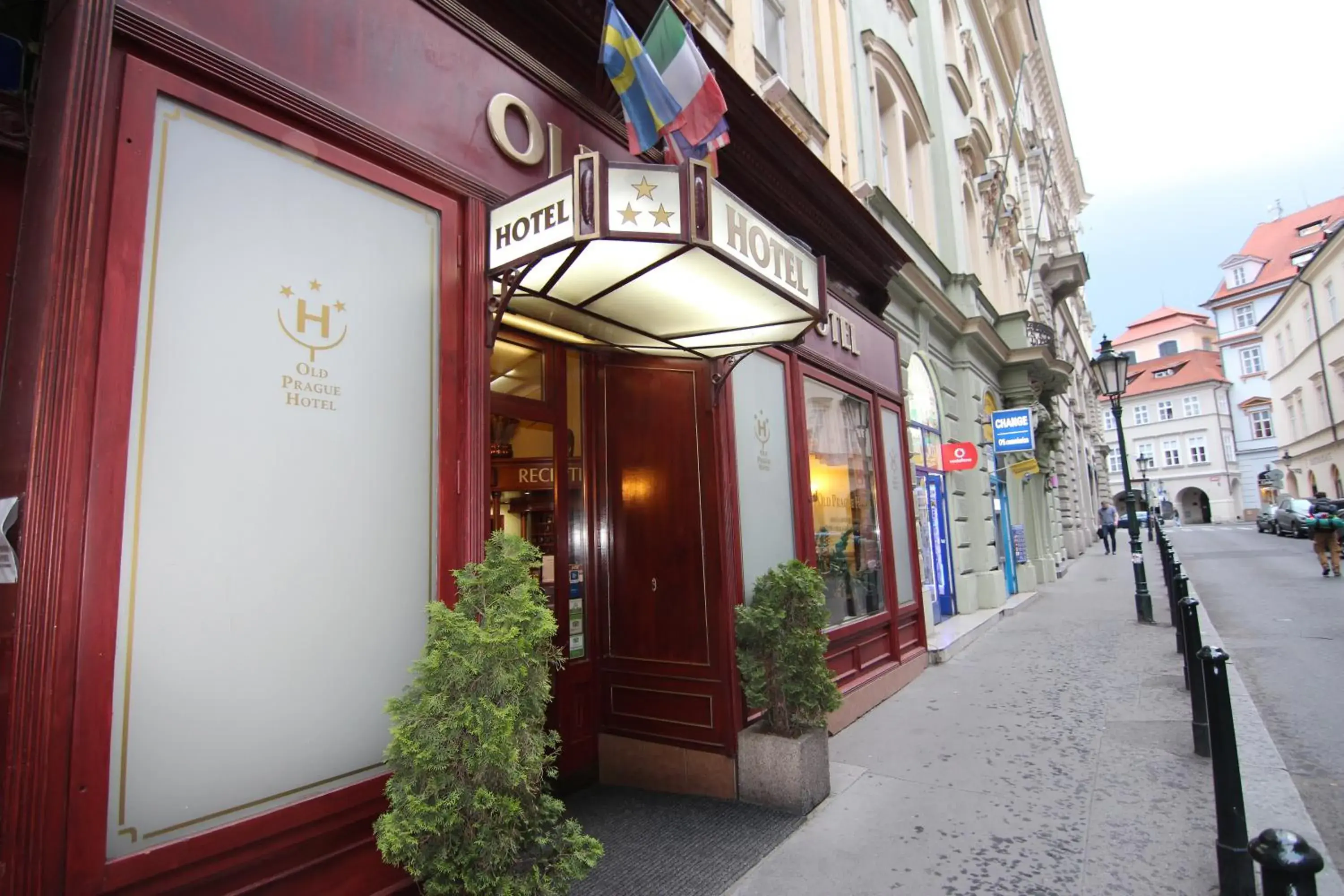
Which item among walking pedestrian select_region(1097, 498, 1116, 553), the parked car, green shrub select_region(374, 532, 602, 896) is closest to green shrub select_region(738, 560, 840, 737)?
green shrub select_region(374, 532, 602, 896)

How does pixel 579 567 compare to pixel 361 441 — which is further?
pixel 579 567

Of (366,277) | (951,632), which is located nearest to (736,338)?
(366,277)

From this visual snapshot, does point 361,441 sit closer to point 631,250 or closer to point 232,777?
point 232,777

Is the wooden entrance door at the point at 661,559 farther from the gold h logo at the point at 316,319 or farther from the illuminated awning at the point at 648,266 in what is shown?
the gold h logo at the point at 316,319

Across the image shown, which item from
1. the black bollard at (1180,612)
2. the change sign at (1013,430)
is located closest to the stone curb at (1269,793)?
the black bollard at (1180,612)

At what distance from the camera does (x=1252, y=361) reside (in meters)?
64.0

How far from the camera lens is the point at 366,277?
335cm

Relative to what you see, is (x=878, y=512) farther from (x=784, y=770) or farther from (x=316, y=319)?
(x=316, y=319)

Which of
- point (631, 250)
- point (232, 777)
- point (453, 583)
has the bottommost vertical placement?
point (232, 777)

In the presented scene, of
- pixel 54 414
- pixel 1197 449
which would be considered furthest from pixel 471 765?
pixel 1197 449

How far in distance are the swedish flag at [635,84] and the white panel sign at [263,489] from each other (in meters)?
1.79

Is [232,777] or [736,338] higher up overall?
[736,338]

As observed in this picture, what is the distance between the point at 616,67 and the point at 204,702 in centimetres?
403


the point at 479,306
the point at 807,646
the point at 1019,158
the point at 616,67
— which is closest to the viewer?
the point at 479,306
